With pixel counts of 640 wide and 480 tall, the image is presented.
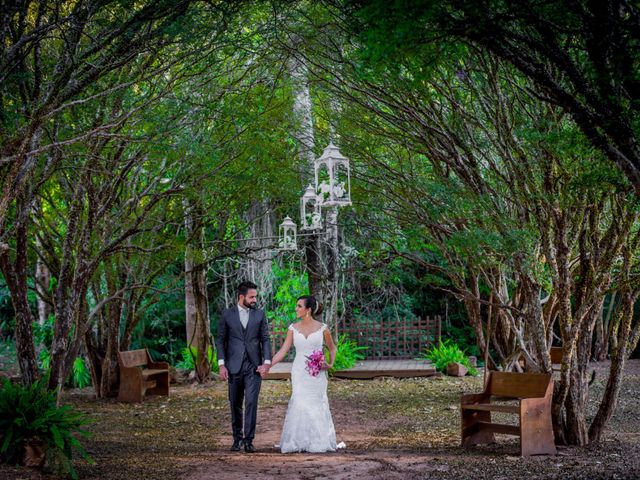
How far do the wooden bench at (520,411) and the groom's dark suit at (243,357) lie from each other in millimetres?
2293

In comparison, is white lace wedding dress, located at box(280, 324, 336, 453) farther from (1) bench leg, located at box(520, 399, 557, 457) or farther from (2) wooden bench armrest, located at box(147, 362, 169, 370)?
(2) wooden bench armrest, located at box(147, 362, 169, 370)

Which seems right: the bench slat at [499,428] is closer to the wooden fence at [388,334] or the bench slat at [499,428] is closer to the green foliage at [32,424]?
the green foliage at [32,424]

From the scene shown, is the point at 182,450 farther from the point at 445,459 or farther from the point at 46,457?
the point at 445,459

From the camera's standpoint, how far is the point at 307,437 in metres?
8.78

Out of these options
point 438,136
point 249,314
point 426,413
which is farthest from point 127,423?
point 438,136

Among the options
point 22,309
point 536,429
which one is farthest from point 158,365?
point 536,429

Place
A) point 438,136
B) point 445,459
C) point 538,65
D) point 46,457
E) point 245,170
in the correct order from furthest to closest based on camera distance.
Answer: point 245,170, point 438,136, point 445,459, point 46,457, point 538,65

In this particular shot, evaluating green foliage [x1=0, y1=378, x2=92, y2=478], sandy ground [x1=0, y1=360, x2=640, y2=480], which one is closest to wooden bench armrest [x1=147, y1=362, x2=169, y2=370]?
sandy ground [x1=0, y1=360, x2=640, y2=480]

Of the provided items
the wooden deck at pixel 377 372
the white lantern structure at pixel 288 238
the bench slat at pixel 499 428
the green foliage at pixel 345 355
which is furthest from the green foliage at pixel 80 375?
the bench slat at pixel 499 428

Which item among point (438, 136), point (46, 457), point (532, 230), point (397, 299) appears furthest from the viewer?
point (397, 299)

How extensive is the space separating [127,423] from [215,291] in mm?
11476

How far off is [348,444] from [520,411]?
2.41m

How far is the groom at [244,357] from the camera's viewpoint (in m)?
8.59

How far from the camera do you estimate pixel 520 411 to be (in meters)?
7.84
